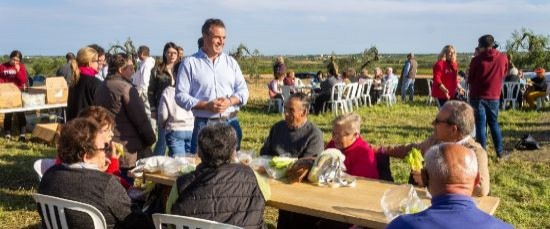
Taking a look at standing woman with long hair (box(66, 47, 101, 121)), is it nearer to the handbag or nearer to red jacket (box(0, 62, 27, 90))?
the handbag

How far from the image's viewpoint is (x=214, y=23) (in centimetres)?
418

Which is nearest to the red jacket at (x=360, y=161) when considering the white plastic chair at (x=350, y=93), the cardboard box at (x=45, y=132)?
the cardboard box at (x=45, y=132)

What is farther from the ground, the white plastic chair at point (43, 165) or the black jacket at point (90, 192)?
the black jacket at point (90, 192)

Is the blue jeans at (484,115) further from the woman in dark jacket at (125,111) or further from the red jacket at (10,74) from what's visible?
the red jacket at (10,74)

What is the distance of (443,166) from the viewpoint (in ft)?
6.12

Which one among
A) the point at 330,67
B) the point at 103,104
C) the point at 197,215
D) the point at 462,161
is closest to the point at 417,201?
the point at 462,161

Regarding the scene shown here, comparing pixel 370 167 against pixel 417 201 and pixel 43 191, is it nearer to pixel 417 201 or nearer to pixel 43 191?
pixel 417 201

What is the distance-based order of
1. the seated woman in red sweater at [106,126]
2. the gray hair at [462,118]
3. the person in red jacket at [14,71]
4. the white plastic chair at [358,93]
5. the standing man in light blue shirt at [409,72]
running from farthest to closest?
1. the standing man in light blue shirt at [409,72]
2. the white plastic chair at [358,93]
3. the person in red jacket at [14,71]
4. the seated woman in red sweater at [106,126]
5. the gray hair at [462,118]

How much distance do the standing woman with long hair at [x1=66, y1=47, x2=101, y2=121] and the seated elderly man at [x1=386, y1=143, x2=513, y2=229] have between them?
12.0 ft

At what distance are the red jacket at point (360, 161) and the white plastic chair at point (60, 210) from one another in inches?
63.9

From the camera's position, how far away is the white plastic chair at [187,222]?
91.4 inches

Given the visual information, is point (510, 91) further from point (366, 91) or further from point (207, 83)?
point (207, 83)

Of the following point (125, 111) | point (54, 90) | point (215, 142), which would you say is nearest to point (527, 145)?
point (125, 111)

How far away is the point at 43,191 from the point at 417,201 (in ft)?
5.80
